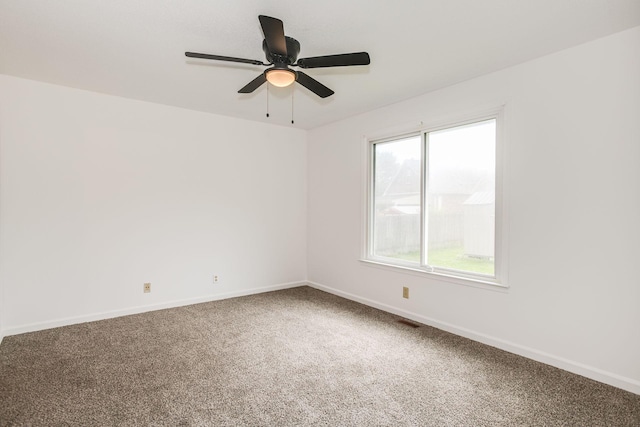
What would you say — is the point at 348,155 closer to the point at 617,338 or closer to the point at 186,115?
the point at 186,115

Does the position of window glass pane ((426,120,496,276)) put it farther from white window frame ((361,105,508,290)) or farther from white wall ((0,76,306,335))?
white wall ((0,76,306,335))

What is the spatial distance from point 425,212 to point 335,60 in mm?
2053

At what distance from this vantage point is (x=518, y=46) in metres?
2.43

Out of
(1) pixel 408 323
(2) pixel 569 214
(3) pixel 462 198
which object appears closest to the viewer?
(2) pixel 569 214

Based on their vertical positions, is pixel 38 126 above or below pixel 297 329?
above

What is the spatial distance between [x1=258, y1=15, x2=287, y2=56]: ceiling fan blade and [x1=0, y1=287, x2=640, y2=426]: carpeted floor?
2.17m

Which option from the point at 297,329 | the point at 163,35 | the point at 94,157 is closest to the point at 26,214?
the point at 94,157

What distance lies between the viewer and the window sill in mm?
2861

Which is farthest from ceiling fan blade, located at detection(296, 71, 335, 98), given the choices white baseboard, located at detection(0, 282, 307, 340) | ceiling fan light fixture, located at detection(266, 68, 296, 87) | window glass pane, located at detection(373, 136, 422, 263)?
white baseboard, located at detection(0, 282, 307, 340)

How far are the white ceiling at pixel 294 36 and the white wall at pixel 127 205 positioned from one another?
0.48 m

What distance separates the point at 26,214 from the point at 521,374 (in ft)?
14.9

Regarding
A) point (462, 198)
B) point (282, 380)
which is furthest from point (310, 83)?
point (282, 380)

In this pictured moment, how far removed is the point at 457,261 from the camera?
3246 millimetres

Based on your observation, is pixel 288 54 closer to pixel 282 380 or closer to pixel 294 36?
pixel 294 36
